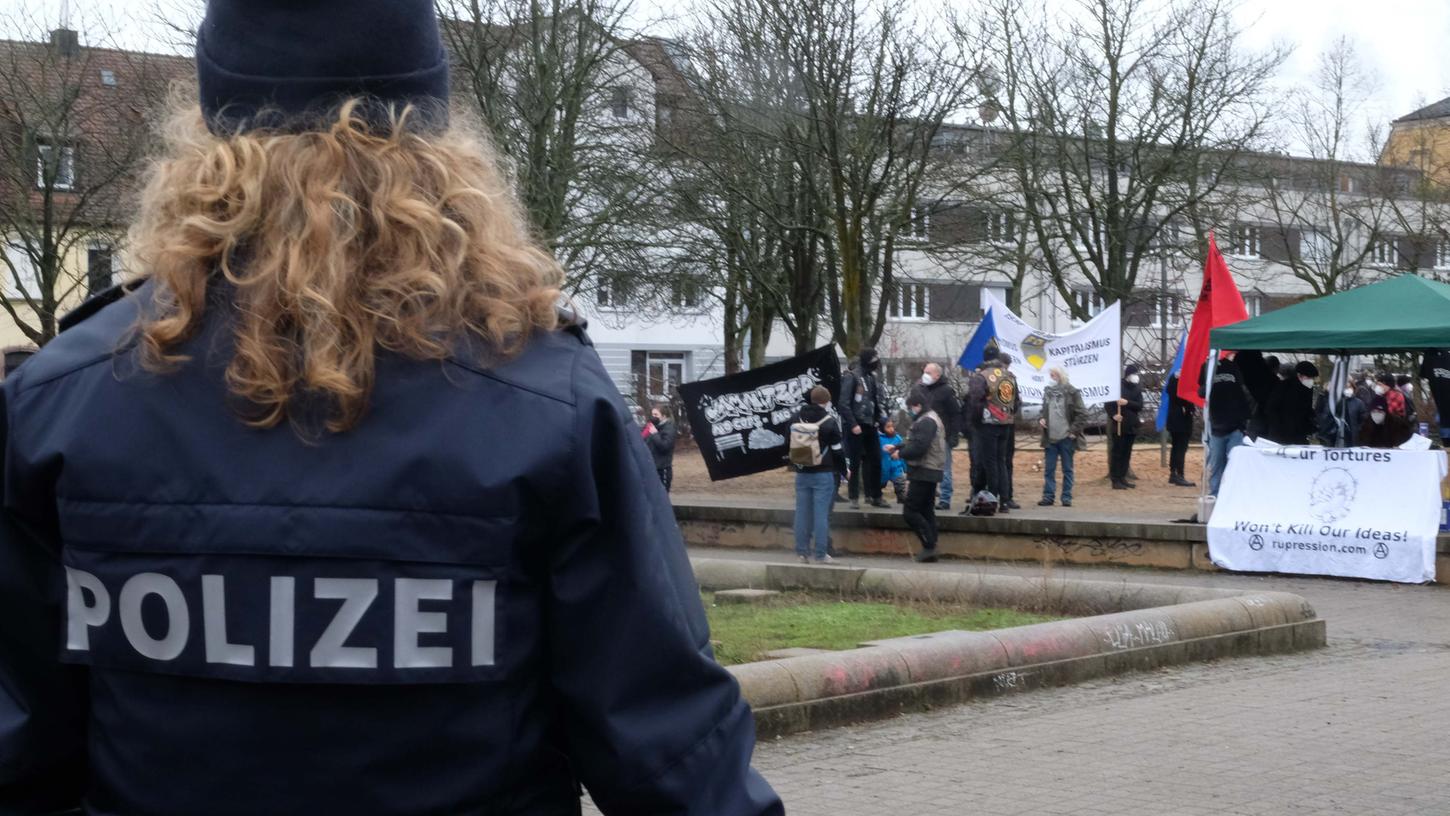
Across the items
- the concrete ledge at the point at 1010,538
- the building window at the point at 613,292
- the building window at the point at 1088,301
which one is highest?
the building window at the point at 1088,301

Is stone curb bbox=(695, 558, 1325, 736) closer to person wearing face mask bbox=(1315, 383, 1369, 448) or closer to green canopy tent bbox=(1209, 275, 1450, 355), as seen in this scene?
green canopy tent bbox=(1209, 275, 1450, 355)

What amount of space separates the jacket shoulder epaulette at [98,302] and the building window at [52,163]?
23078mm

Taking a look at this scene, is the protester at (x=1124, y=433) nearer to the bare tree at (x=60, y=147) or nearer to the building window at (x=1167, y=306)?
the building window at (x=1167, y=306)

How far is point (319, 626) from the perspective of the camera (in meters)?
1.73

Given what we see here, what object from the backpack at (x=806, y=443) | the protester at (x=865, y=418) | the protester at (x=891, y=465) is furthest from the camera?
the protester at (x=891, y=465)

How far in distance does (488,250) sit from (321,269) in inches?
7.0

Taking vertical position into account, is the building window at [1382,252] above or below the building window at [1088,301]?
above

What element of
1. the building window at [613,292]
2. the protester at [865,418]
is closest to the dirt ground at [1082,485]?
the protester at [865,418]

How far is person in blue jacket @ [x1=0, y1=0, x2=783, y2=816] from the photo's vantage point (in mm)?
1728

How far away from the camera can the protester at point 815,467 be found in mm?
15664

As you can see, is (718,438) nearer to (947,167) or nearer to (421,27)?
(947,167)

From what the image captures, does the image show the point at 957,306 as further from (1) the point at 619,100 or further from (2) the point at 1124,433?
(2) the point at 1124,433

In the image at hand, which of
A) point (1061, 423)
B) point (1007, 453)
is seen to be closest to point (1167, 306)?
point (1061, 423)

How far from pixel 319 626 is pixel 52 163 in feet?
78.8
